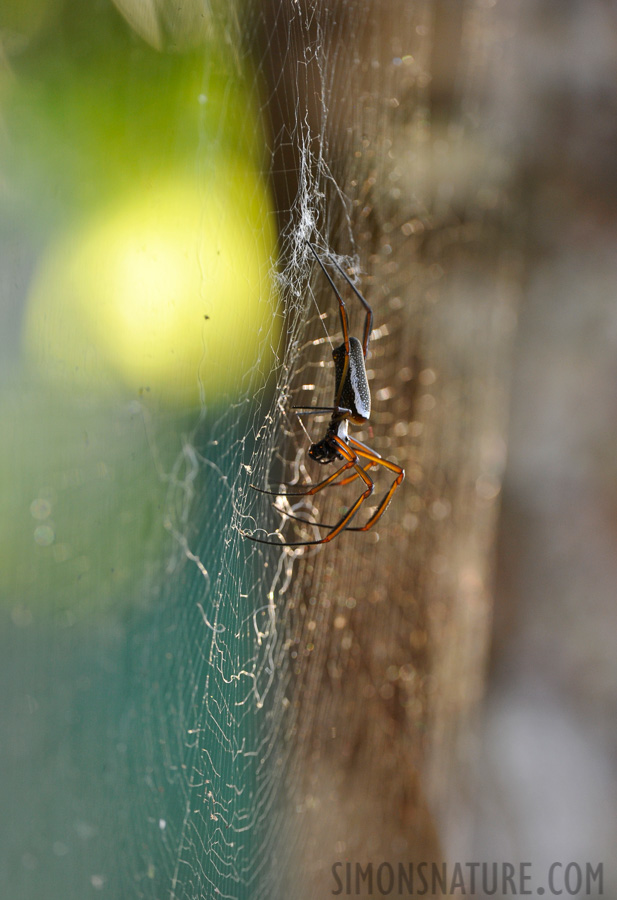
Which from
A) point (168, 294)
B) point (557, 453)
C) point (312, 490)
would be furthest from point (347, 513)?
point (557, 453)

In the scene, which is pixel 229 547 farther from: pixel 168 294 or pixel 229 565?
pixel 168 294

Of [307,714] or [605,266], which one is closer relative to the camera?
[307,714]

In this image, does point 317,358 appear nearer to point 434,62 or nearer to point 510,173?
point 434,62

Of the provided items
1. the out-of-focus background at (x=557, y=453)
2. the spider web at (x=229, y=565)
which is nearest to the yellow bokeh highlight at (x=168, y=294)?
the spider web at (x=229, y=565)

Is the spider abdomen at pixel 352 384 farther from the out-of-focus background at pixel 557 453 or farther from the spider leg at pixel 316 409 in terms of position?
the out-of-focus background at pixel 557 453

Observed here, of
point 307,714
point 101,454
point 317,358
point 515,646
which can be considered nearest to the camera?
point 101,454

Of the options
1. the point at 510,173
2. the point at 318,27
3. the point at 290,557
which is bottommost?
the point at 290,557

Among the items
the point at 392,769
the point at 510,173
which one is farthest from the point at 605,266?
the point at 392,769
